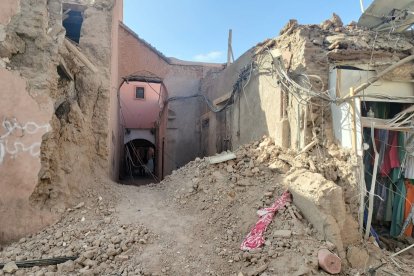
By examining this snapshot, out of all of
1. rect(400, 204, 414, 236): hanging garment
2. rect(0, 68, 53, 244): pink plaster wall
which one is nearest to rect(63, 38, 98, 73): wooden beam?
rect(0, 68, 53, 244): pink plaster wall

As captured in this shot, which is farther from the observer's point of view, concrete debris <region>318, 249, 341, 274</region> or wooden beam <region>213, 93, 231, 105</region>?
wooden beam <region>213, 93, 231, 105</region>


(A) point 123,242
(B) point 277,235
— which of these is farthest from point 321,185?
(A) point 123,242

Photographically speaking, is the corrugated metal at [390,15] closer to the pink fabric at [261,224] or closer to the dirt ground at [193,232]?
the dirt ground at [193,232]

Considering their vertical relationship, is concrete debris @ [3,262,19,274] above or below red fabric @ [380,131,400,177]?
below

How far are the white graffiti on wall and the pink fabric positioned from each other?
3.70 meters

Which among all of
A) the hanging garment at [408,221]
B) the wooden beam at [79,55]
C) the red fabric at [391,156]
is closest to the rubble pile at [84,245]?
the wooden beam at [79,55]

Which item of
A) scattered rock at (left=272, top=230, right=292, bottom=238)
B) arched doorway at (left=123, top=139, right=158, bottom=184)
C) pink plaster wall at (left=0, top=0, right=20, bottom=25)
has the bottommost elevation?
arched doorway at (left=123, top=139, right=158, bottom=184)

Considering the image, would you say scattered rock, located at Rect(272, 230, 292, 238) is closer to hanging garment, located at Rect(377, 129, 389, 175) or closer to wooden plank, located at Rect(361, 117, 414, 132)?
wooden plank, located at Rect(361, 117, 414, 132)

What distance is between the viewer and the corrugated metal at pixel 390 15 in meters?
5.83

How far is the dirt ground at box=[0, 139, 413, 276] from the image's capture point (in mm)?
4012

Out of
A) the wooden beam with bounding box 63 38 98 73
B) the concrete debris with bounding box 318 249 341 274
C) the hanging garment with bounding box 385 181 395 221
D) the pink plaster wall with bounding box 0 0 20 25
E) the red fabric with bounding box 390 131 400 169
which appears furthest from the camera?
the wooden beam with bounding box 63 38 98 73

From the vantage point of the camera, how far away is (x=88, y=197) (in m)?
5.75

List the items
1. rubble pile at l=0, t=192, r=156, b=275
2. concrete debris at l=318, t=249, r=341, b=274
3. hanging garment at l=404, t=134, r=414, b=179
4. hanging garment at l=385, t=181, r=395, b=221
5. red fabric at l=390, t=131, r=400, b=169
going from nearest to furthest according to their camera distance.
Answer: concrete debris at l=318, t=249, r=341, b=274
rubble pile at l=0, t=192, r=156, b=275
hanging garment at l=404, t=134, r=414, b=179
red fabric at l=390, t=131, r=400, b=169
hanging garment at l=385, t=181, r=395, b=221

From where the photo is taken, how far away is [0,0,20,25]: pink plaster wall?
16.5ft
